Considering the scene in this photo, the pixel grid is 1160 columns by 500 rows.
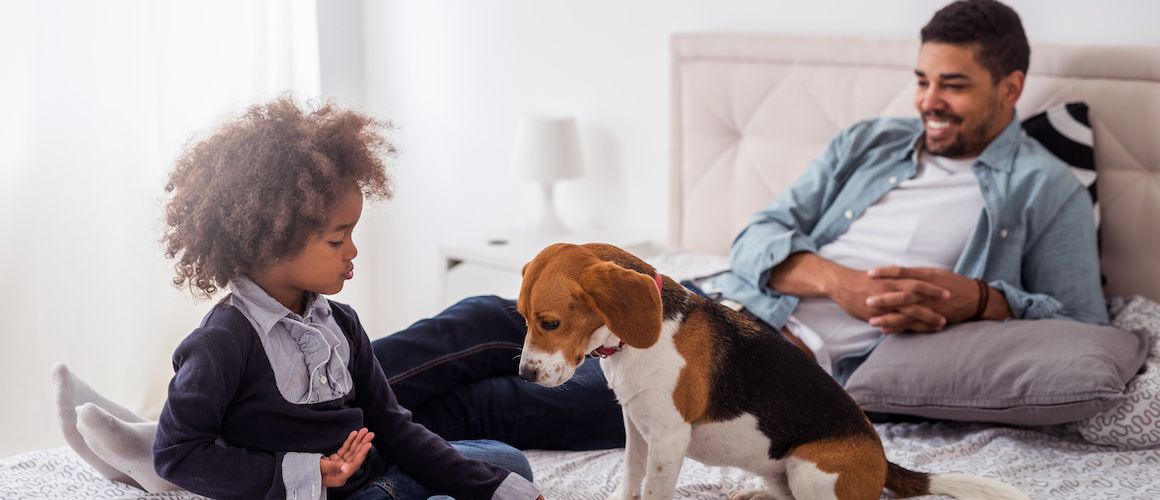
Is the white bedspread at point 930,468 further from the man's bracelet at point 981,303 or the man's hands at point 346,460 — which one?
the man's hands at point 346,460

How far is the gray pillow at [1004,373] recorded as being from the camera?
76.0 inches

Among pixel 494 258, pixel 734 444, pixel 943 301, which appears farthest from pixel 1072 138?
pixel 494 258

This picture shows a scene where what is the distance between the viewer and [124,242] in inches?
131

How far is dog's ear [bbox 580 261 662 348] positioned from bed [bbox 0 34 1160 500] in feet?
1.63

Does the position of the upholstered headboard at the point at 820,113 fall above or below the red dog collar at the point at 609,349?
above

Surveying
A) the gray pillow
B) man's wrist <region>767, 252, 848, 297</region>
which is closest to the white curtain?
man's wrist <region>767, 252, 848, 297</region>

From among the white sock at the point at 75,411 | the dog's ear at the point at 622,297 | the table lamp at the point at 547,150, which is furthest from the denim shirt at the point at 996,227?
the white sock at the point at 75,411

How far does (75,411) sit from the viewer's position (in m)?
1.64

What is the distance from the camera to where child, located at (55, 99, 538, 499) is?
138 cm

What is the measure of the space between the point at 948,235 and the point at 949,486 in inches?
35.7

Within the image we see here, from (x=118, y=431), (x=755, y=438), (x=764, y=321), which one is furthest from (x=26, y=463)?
(x=764, y=321)

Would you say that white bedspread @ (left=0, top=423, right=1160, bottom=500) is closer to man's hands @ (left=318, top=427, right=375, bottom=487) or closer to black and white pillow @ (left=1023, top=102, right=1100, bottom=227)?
man's hands @ (left=318, top=427, right=375, bottom=487)

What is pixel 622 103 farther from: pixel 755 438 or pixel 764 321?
pixel 755 438

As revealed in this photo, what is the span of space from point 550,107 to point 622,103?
32 centimetres
